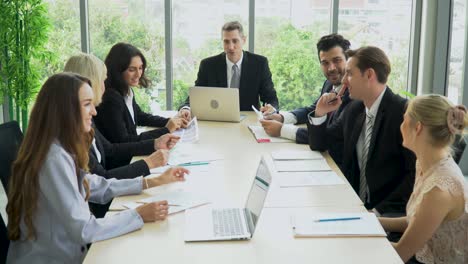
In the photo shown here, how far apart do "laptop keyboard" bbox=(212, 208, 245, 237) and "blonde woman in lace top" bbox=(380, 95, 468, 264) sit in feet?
2.07

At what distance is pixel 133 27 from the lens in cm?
625

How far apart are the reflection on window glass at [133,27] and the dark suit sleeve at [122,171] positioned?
3574mm

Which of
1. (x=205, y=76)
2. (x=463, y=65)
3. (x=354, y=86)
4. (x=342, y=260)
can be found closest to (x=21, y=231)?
(x=342, y=260)

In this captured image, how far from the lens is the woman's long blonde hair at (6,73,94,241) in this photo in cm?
196

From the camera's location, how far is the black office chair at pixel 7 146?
2.42 meters

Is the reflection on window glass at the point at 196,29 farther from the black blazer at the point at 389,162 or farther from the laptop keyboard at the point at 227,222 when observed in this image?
the laptop keyboard at the point at 227,222

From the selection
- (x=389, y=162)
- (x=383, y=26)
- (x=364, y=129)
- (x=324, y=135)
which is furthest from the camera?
(x=383, y=26)

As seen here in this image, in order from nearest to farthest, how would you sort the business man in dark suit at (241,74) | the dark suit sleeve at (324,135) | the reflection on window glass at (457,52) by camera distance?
the dark suit sleeve at (324,135) → the business man in dark suit at (241,74) → the reflection on window glass at (457,52)

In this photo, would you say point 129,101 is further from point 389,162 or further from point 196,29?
point 196,29

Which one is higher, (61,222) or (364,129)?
(364,129)

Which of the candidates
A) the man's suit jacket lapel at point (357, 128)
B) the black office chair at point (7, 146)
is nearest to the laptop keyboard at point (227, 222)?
the black office chair at point (7, 146)

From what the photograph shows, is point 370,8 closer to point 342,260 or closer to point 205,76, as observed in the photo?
point 205,76

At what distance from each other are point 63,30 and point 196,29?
58.1 inches

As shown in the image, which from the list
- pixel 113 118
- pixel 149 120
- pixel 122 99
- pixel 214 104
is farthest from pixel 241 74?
pixel 113 118
